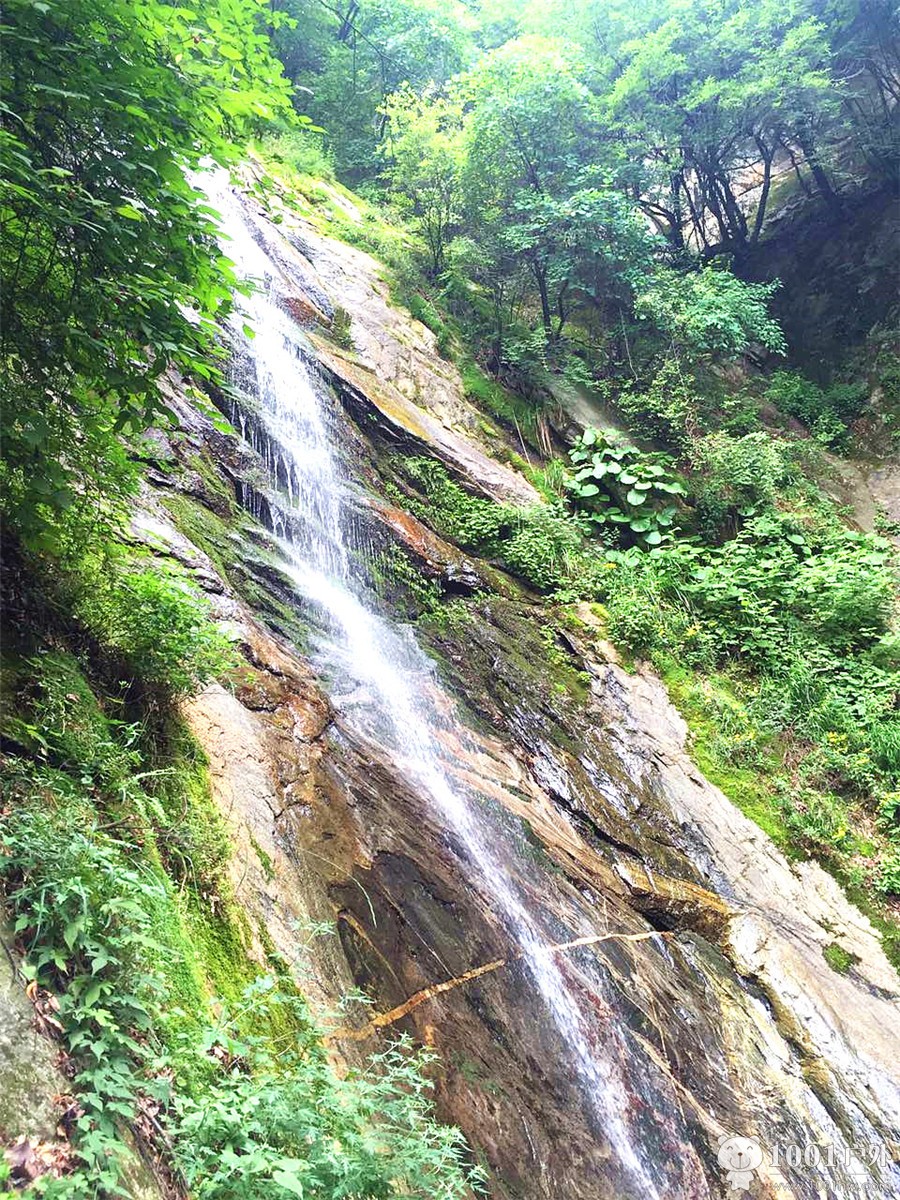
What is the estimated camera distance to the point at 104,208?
2564mm

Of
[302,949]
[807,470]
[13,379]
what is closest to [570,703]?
[302,949]

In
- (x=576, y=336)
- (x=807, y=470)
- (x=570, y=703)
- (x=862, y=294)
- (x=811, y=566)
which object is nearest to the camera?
(x=570, y=703)

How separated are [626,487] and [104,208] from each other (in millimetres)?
9331

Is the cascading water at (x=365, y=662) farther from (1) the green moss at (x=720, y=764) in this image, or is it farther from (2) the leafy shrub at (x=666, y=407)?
(2) the leafy shrub at (x=666, y=407)

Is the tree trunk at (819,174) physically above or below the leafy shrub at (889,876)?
above

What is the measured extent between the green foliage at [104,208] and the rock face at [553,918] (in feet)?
4.91

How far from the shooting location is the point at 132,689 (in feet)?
12.2

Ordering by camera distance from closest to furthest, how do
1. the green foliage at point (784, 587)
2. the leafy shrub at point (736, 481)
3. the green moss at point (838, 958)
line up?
1. the green moss at point (838, 958)
2. the green foliage at point (784, 587)
3. the leafy shrub at point (736, 481)

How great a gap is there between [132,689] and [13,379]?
1.72 metres

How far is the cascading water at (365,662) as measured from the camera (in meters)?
4.04

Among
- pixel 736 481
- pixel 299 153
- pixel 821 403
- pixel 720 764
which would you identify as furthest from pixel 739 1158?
pixel 299 153

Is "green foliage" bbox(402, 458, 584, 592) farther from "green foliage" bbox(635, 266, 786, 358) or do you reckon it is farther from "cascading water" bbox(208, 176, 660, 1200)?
"green foliage" bbox(635, 266, 786, 358)

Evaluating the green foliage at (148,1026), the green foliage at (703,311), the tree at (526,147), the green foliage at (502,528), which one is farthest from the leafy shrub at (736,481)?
the green foliage at (148,1026)

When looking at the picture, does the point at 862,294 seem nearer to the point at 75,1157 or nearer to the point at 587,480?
the point at 587,480
